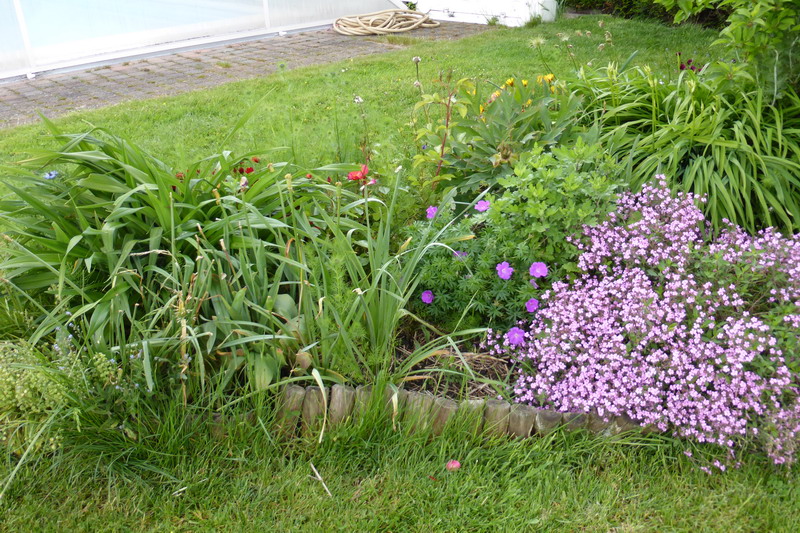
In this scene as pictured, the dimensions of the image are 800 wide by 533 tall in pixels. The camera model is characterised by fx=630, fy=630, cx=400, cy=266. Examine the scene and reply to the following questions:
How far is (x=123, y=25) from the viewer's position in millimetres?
8273

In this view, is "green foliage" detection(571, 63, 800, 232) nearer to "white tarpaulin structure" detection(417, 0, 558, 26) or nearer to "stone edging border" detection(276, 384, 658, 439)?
"stone edging border" detection(276, 384, 658, 439)

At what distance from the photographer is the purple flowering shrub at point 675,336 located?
81.2 inches

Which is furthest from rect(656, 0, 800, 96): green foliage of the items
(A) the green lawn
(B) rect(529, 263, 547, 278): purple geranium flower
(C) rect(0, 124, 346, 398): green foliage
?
(C) rect(0, 124, 346, 398): green foliage

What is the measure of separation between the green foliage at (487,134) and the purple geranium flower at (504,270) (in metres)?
0.60

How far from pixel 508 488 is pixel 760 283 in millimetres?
1316

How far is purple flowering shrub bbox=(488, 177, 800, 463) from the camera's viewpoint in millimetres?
2062

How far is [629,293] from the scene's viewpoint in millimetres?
2336

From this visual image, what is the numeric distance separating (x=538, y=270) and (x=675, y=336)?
0.54 metres

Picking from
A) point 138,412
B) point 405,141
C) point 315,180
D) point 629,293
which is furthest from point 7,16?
point 629,293

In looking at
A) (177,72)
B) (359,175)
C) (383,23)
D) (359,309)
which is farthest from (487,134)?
(383,23)

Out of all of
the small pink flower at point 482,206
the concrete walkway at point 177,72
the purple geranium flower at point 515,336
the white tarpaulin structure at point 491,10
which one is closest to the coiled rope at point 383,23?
the concrete walkway at point 177,72

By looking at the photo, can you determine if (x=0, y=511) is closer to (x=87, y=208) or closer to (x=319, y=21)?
(x=87, y=208)

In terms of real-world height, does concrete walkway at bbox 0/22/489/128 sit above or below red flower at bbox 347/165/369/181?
below

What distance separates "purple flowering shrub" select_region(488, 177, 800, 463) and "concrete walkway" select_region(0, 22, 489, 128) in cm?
533
